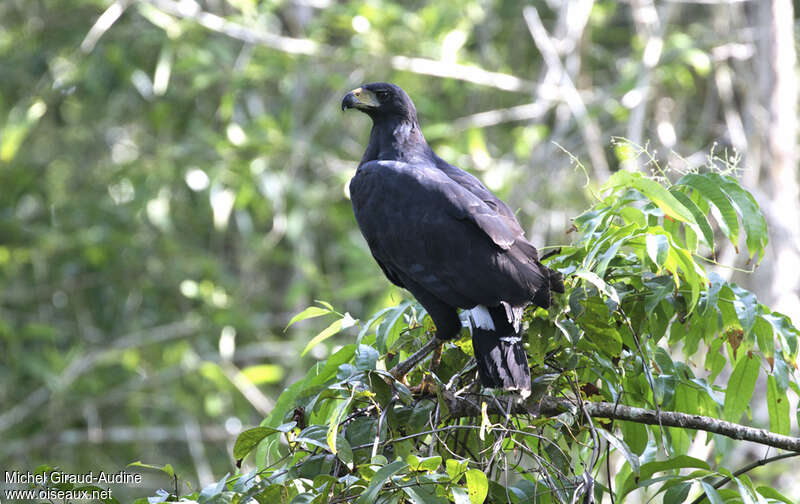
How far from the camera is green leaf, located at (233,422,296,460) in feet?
6.52

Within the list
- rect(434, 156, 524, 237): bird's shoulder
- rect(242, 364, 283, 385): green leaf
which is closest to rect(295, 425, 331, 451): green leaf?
rect(434, 156, 524, 237): bird's shoulder

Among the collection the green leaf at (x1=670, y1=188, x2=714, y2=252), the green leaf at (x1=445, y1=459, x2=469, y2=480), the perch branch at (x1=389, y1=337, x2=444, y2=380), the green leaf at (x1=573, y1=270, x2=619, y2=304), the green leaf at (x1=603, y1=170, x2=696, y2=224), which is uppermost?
the green leaf at (x1=603, y1=170, x2=696, y2=224)

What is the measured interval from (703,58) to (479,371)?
4.05 metres

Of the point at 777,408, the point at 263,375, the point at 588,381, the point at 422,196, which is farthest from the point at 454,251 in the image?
the point at 263,375

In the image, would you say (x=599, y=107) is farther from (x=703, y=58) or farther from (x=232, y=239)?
(x=232, y=239)

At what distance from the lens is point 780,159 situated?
4.79m

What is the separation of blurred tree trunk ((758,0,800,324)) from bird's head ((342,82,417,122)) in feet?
6.86

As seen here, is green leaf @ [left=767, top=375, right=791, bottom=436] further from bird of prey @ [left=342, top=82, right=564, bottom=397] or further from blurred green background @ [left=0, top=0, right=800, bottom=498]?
blurred green background @ [left=0, top=0, right=800, bottom=498]

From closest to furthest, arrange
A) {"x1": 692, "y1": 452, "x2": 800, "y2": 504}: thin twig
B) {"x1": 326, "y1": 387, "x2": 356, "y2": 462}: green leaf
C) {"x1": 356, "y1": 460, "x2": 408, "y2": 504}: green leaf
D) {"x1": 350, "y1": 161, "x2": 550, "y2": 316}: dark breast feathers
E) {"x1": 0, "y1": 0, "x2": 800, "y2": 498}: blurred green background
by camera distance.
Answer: {"x1": 356, "y1": 460, "x2": 408, "y2": 504}: green leaf, {"x1": 326, "y1": 387, "x2": 356, "y2": 462}: green leaf, {"x1": 692, "y1": 452, "x2": 800, "y2": 504}: thin twig, {"x1": 350, "y1": 161, "x2": 550, "y2": 316}: dark breast feathers, {"x1": 0, "y1": 0, "x2": 800, "y2": 498}: blurred green background

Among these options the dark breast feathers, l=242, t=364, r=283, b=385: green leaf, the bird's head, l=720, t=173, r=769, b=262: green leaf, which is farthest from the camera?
l=242, t=364, r=283, b=385: green leaf

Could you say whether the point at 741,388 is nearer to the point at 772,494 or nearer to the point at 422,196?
the point at 772,494

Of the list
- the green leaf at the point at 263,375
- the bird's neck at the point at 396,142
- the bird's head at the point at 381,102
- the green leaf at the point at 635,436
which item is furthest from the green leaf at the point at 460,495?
the green leaf at the point at 263,375

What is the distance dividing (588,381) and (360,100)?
1679 mm

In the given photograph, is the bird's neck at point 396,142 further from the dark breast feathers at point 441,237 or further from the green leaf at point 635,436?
the green leaf at point 635,436
